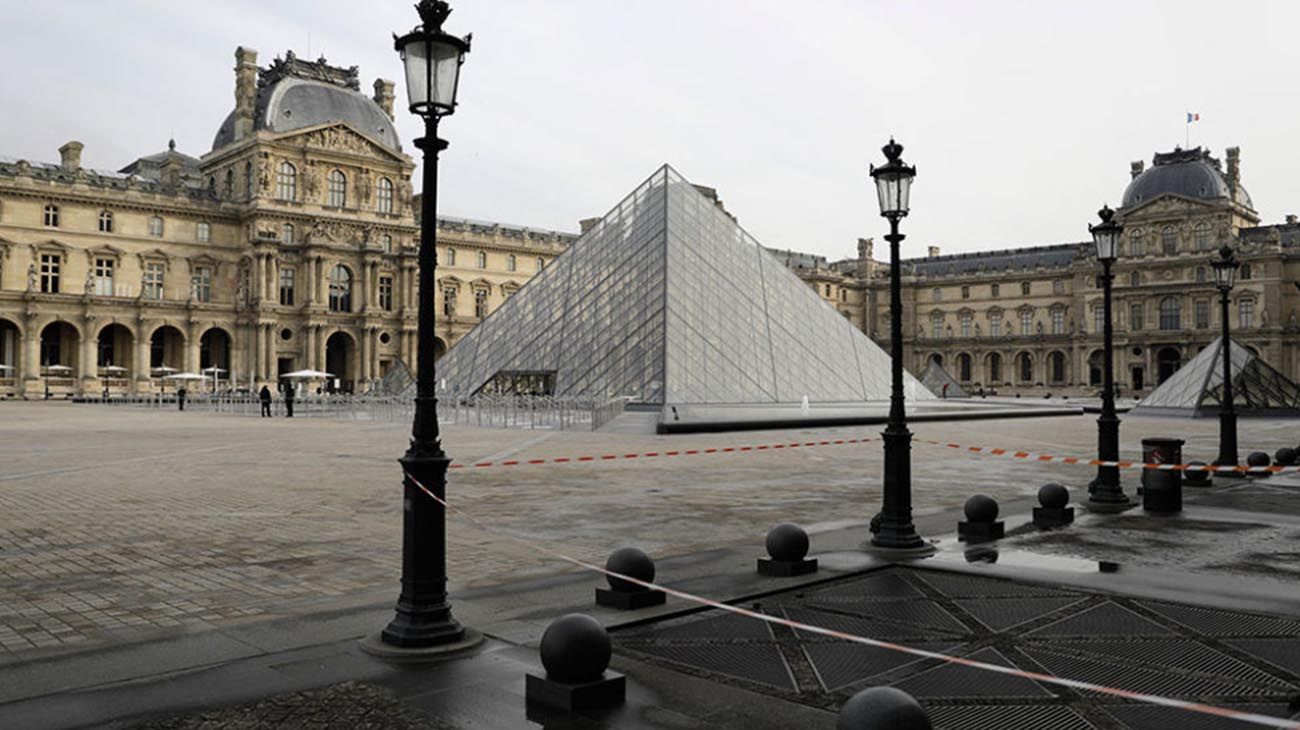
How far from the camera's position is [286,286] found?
192 feet

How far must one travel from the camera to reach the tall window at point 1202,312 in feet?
225

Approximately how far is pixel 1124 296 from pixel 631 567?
7516 centimetres

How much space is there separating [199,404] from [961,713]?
46178mm

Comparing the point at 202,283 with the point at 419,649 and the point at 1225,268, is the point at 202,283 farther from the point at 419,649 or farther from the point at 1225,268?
the point at 419,649

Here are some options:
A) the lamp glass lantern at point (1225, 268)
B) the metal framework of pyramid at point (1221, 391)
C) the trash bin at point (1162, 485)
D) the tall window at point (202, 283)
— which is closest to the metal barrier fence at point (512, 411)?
the lamp glass lantern at point (1225, 268)

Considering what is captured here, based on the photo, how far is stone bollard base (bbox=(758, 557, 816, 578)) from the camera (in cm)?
622

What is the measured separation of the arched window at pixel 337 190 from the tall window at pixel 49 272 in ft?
48.9

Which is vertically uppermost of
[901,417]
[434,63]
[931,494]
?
[434,63]

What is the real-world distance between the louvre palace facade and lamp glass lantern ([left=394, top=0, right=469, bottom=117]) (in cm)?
5075

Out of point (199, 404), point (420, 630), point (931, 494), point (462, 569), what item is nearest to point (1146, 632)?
point (420, 630)

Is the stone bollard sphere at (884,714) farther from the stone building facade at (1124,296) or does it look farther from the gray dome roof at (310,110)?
the stone building facade at (1124,296)

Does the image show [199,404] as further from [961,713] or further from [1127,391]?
[1127,391]

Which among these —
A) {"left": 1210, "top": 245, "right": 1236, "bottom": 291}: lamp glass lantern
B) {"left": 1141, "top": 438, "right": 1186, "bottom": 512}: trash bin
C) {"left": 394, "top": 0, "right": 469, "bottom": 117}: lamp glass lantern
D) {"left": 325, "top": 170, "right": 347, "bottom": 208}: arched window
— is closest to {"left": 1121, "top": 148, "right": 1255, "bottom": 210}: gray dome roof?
{"left": 325, "top": 170, "right": 347, "bottom": 208}: arched window

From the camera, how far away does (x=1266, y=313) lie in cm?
6631
